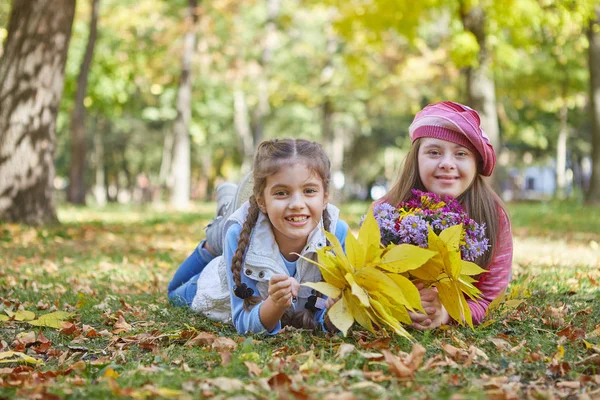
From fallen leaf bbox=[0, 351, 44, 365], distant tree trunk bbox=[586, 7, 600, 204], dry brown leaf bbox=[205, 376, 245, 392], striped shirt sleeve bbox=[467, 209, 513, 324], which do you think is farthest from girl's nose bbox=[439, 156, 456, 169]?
distant tree trunk bbox=[586, 7, 600, 204]

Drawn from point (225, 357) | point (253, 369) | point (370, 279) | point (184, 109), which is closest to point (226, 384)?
point (253, 369)

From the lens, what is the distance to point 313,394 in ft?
8.43

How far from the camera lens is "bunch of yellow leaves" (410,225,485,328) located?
3.36 m

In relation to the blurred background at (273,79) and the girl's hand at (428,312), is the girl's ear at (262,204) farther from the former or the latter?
the girl's hand at (428,312)

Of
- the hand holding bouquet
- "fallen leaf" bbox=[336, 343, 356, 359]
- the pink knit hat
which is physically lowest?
"fallen leaf" bbox=[336, 343, 356, 359]

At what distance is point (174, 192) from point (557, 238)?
40.4 ft

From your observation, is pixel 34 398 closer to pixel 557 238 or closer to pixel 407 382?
pixel 407 382

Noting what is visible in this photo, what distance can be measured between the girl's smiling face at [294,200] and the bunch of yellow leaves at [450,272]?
634 mm

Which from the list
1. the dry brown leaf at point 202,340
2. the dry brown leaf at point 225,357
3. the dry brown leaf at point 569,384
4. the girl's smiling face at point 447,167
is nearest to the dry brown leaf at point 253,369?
the dry brown leaf at point 225,357

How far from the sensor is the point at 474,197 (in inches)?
164

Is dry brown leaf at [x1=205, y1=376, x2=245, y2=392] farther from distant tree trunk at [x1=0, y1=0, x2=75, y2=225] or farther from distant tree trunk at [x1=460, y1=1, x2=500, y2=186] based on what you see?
distant tree trunk at [x1=460, y1=1, x2=500, y2=186]

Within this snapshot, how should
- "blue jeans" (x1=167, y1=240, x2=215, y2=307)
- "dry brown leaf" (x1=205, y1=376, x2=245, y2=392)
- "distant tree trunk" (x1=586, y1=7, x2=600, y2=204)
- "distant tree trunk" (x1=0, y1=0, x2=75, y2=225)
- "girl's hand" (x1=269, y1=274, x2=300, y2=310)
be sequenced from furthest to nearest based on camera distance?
"distant tree trunk" (x1=586, y1=7, x2=600, y2=204) < "distant tree trunk" (x1=0, y1=0, x2=75, y2=225) < "blue jeans" (x1=167, y1=240, x2=215, y2=307) < "girl's hand" (x1=269, y1=274, x2=300, y2=310) < "dry brown leaf" (x1=205, y1=376, x2=245, y2=392)

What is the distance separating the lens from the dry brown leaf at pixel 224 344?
3.41 meters

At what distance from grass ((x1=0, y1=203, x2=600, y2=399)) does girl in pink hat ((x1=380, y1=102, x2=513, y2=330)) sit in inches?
8.8
